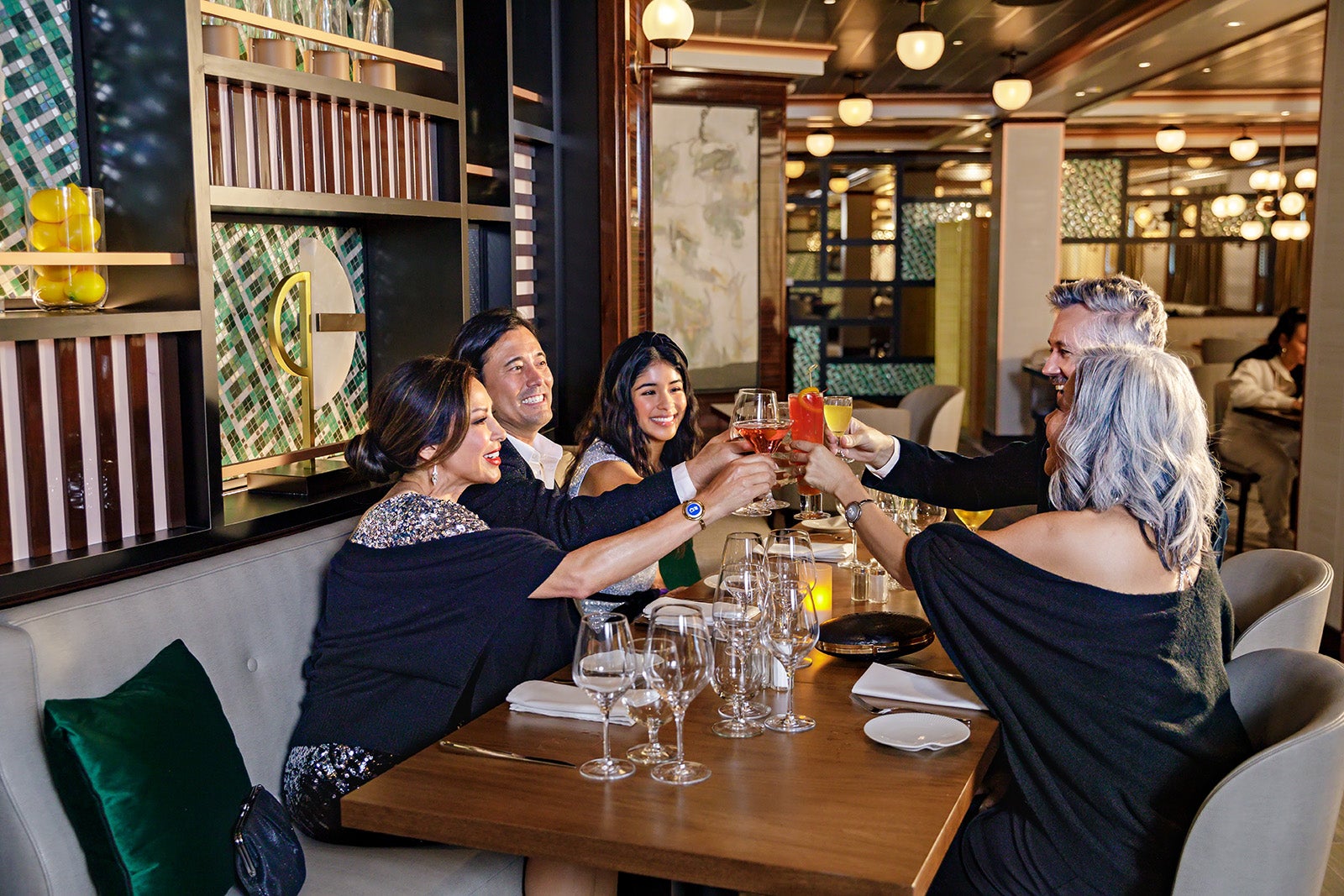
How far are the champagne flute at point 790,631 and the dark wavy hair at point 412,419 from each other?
2.59 ft

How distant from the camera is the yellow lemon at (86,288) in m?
2.29

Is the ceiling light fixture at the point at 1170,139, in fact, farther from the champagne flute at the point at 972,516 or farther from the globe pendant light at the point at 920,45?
the champagne flute at the point at 972,516

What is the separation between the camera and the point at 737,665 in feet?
5.71

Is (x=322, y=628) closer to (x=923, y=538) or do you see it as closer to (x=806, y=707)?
(x=806, y=707)

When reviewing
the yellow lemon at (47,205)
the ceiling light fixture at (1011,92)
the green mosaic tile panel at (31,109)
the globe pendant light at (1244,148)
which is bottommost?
the yellow lemon at (47,205)

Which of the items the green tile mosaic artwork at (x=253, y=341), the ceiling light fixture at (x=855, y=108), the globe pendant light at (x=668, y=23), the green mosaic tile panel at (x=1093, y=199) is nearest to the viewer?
the green tile mosaic artwork at (x=253, y=341)

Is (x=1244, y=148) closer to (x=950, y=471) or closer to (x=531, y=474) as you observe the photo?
(x=950, y=471)

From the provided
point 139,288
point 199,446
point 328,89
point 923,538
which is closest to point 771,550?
point 923,538

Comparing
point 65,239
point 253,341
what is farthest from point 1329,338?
point 65,239

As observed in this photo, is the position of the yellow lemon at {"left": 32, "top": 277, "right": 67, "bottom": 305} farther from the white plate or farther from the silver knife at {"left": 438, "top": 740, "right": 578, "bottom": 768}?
A: the white plate

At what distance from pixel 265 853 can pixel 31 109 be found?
1.57 m

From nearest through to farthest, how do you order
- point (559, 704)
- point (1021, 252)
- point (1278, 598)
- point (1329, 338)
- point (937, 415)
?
1. point (559, 704)
2. point (1278, 598)
3. point (1329, 338)
4. point (937, 415)
5. point (1021, 252)

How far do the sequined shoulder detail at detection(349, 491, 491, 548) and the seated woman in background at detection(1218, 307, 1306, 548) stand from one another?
5.63 meters

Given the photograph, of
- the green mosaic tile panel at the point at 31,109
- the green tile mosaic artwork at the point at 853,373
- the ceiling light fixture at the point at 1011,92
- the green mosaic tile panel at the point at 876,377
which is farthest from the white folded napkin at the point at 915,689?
the green mosaic tile panel at the point at 876,377
